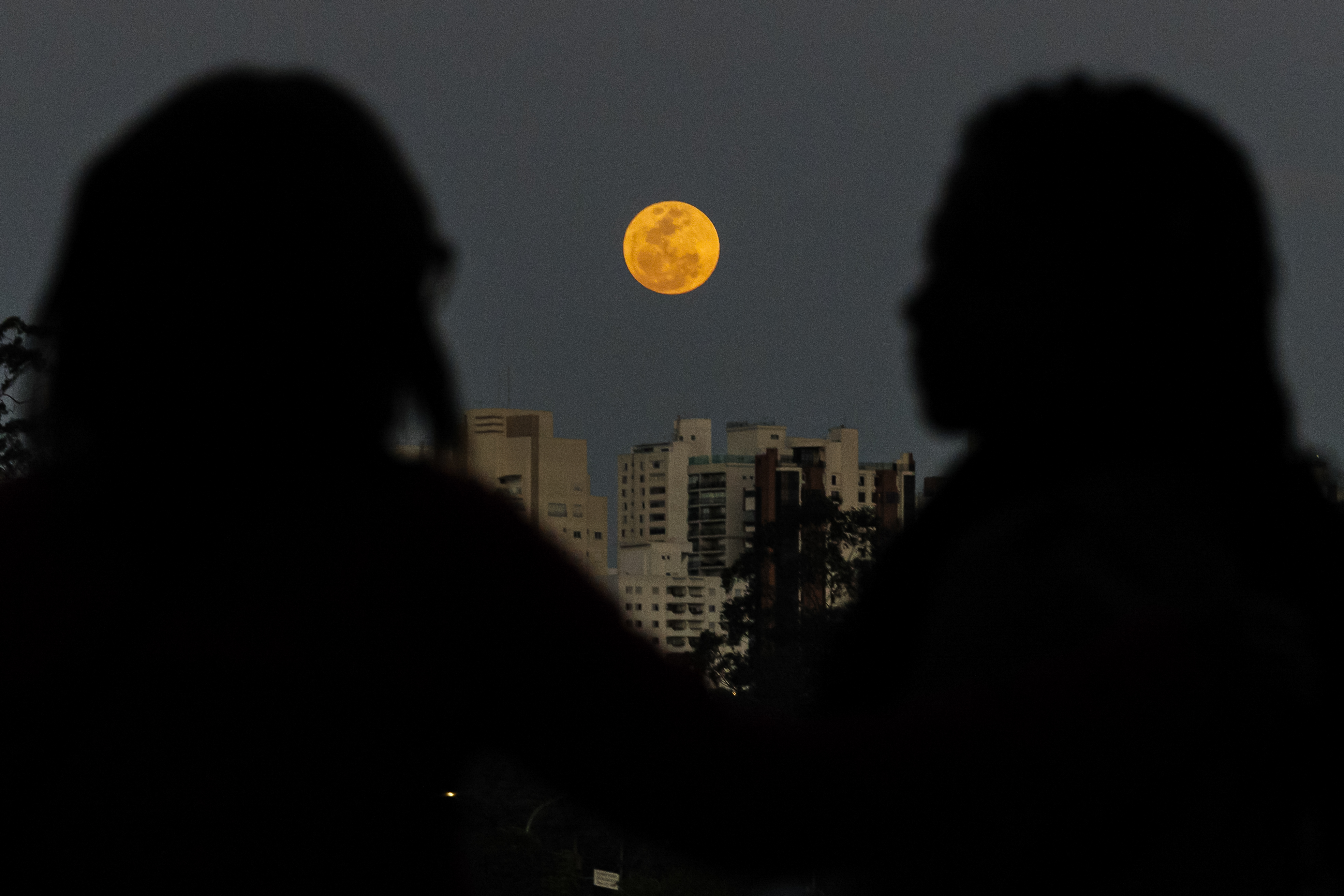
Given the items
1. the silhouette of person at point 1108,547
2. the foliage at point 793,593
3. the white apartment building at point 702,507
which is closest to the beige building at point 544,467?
the white apartment building at point 702,507

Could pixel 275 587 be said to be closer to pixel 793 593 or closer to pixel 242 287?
pixel 242 287

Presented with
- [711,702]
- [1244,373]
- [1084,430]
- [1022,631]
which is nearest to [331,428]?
[711,702]

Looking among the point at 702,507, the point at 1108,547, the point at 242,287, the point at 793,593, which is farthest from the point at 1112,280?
the point at 702,507

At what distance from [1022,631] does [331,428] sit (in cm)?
63

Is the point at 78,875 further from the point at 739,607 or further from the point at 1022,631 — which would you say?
the point at 739,607

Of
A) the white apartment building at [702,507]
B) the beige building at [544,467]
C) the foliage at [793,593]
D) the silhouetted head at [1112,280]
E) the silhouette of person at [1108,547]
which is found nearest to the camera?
the silhouette of person at [1108,547]

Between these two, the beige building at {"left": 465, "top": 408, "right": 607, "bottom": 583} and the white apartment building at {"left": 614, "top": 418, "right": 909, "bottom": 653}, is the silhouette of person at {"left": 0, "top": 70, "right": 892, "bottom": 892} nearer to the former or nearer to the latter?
the white apartment building at {"left": 614, "top": 418, "right": 909, "bottom": 653}

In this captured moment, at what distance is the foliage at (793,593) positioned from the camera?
37.3 meters

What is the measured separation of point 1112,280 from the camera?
1621mm

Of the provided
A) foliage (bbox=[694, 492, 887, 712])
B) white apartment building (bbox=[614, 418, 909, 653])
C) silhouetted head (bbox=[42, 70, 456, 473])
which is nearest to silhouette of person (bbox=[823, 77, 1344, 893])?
silhouetted head (bbox=[42, 70, 456, 473])

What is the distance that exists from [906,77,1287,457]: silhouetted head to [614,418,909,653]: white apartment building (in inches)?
3642

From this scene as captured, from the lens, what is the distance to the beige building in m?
111

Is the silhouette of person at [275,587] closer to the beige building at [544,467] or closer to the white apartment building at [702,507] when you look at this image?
the white apartment building at [702,507]

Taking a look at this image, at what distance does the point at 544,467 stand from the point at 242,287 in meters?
114
